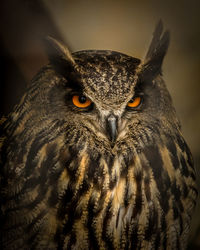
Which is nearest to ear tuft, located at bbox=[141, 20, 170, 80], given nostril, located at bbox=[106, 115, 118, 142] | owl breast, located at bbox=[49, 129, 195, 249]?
nostril, located at bbox=[106, 115, 118, 142]

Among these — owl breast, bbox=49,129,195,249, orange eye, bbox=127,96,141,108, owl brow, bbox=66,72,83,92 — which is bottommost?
owl breast, bbox=49,129,195,249

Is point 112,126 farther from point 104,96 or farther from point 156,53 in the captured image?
point 156,53

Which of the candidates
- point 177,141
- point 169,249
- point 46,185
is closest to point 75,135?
point 46,185

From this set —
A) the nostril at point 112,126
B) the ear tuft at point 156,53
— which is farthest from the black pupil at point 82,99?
the ear tuft at point 156,53

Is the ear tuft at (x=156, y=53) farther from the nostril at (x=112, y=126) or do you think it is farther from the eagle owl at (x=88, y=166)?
the nostril at (x=112, y=126)

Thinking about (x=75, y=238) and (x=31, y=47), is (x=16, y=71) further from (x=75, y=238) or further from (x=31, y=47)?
(x=75, y=238)

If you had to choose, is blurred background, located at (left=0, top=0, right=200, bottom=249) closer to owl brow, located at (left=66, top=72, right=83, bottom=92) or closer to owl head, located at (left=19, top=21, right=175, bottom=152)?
owl head, located at (left=19, top=21, right=175, bottom=152)
